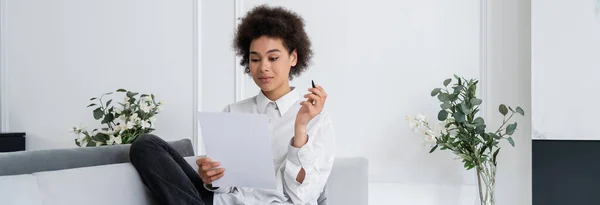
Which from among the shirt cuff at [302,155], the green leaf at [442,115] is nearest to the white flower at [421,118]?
the green leaf at [442,115]

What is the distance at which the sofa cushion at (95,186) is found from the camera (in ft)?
5.95

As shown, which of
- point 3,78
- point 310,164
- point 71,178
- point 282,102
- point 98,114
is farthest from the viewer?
point 3,78

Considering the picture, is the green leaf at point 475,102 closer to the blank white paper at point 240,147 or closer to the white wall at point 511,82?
the white wall at point 511,82

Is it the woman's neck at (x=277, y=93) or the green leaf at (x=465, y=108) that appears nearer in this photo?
the woman's neck at (x=277, y=93)

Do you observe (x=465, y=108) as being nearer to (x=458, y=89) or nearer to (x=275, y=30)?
(x=458, y=89)

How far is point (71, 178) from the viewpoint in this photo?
1.89m

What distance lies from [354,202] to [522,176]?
4.99ft

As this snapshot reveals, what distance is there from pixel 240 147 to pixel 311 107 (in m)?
0.24

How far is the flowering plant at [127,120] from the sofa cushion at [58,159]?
1645 millimetres

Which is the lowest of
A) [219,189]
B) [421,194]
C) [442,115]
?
Answer: [421,194]

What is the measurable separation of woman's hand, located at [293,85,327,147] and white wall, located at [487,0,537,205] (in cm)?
194

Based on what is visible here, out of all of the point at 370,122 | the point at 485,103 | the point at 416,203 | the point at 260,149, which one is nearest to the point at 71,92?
the point at 370,122

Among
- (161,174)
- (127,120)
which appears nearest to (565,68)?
(161,174)

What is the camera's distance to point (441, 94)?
139 inches
